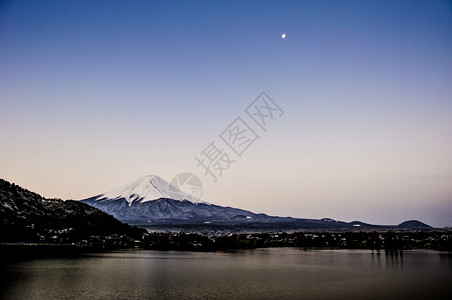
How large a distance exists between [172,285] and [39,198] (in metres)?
119

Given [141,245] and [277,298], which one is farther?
[141,245]

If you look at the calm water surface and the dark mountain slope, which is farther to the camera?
the dark mountain slope

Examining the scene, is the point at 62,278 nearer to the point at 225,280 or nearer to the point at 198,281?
the point at 198,281

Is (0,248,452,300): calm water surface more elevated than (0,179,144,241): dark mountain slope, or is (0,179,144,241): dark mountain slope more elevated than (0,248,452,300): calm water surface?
(0,179,144,241): dark mountain slope

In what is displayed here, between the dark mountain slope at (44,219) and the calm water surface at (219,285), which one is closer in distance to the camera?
the calm water surface at (219,285)

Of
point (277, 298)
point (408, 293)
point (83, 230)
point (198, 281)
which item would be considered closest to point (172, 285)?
point (198, 281)

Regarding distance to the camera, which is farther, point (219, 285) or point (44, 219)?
point (44, 219)

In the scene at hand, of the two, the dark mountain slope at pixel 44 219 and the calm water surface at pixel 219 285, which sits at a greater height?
the dark mountain slope at pixel 44 219

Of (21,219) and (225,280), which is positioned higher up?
(21,219)

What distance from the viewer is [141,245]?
514 ft

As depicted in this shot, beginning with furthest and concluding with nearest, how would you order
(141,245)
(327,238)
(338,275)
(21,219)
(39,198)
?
(327,238) < (141,245) < (39,198) < (21,219) < (338,275)

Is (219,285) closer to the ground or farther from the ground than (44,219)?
closer to the ground

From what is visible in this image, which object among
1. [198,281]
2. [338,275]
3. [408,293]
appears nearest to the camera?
[408,293]

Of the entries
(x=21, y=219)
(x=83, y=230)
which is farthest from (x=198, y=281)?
(x=83, y=230)
